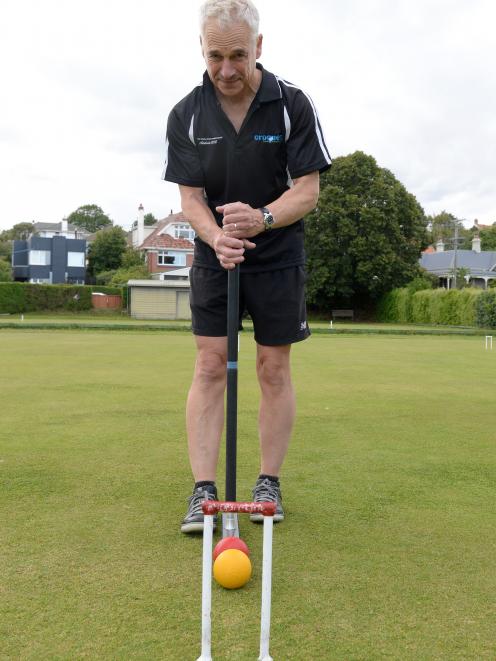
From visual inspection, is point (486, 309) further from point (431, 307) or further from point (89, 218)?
point (89, 218)

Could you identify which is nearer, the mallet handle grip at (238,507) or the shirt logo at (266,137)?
the mallet handle grip at (238,507)

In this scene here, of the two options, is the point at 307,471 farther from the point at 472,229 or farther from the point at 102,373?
the point at 472,229

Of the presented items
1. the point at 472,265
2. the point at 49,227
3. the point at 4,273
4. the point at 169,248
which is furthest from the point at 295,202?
the point at 49,227

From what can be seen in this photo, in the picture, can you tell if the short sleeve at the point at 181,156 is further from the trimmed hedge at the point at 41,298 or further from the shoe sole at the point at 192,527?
the trimmed hedge at the point at 41,298

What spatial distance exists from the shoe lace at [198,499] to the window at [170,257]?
60179 millimetres

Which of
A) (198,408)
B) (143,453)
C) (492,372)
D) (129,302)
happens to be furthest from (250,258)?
(129,302)

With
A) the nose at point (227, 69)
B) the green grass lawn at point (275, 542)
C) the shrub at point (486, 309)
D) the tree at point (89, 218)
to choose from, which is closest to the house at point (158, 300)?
→ the shrub at point (486, 309)

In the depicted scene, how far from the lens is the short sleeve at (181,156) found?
10.0ft

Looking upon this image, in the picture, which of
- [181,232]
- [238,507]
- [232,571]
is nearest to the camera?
[238,507]

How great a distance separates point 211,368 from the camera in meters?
3.17

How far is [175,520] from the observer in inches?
111

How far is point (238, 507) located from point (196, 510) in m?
0.90

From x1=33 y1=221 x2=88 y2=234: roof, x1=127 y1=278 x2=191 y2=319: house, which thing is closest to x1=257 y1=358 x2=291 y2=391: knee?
x1=127 y1=278 x2=191 y2=319: house

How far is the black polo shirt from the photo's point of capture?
9.70 feet
